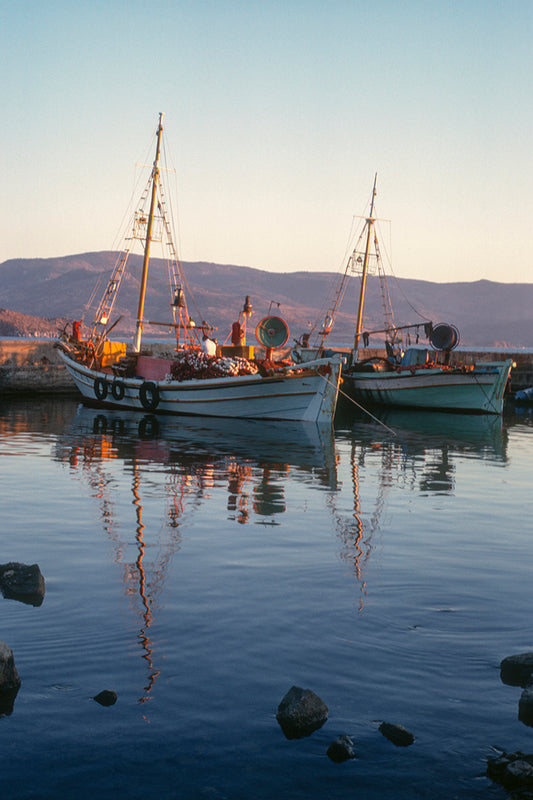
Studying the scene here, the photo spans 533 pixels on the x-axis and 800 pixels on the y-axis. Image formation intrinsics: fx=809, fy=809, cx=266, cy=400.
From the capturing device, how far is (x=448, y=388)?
42.2 meters

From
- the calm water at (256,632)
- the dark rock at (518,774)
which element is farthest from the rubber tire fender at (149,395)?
the dark rock at (518,774)

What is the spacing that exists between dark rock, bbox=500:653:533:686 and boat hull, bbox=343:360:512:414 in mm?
35332

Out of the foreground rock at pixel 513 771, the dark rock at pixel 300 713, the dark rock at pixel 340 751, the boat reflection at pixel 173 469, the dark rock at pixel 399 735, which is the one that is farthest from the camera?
the boat reflection at pixel 173 469

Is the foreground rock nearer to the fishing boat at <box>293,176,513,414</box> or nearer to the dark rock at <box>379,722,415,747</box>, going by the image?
the dark rock at <box>379,722,415,747</box>

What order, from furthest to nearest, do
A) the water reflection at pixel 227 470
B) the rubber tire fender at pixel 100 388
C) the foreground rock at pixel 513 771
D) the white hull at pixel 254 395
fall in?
the rubber tire fender at pixel 100 388, the white hull at pixel 254 395, the water reflection at pixel 227 470, the foreground rock at pixel 513 771

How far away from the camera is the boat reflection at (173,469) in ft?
34.7

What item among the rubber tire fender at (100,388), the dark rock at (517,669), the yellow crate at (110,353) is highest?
the yellow crate at (110,353)

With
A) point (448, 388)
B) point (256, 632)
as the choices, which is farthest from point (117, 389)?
point (256, 632)

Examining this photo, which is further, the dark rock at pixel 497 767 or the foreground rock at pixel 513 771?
the dark rock at pixel 497 767

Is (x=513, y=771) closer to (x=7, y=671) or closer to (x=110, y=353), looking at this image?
(x=7, y=671)

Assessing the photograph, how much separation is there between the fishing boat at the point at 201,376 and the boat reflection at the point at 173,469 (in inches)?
29.8

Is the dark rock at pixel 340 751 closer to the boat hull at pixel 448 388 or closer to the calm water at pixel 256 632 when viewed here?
the calm water at pixel 256 632

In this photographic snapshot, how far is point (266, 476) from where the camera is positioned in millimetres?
18922

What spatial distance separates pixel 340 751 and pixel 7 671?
263 cm
